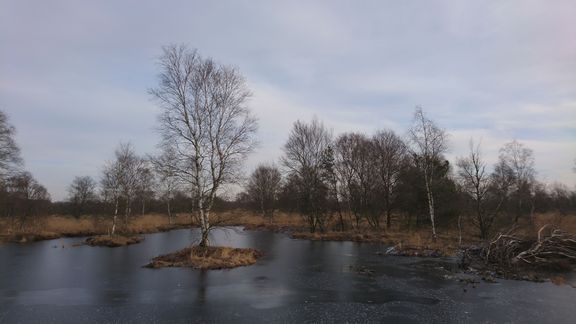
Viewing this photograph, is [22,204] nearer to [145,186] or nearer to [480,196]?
[145,186]

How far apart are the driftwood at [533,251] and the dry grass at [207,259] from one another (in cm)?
1497

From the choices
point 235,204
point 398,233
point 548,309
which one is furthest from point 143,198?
point 548,309

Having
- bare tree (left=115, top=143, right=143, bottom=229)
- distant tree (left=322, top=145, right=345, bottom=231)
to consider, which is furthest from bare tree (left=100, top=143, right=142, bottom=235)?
distant tree (left=322, top=145, right=345, bottom=231)

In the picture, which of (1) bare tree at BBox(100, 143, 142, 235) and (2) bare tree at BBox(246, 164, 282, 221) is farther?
(2) bare tree at BBox(246, 164, 282, 221)

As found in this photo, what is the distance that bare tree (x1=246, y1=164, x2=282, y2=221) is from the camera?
7766 cm

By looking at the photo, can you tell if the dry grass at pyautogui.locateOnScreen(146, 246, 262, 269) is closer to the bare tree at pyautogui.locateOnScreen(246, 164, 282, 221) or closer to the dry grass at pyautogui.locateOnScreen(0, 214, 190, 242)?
the dry grass at pyautogui.locateOnScreen(0, 214, 190, 242)

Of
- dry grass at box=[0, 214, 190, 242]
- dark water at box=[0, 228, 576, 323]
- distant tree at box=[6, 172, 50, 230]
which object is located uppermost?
distant tree at box=[6, 172, 50, 230]

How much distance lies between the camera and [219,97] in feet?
95.8

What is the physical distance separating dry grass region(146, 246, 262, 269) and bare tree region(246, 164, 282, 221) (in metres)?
47.6

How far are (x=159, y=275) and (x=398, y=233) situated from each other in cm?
2895

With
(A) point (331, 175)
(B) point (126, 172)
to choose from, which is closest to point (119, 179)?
(B) point (126, 172)

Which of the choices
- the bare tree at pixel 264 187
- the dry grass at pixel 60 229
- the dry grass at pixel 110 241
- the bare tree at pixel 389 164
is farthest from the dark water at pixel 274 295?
the bare tree at pixel 264 187

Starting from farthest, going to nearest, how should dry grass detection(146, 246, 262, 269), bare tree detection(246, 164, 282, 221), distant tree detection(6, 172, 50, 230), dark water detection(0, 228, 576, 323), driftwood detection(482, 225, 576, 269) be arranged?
bare tree detection(246, 164, 282, 221) → distant tree detection(6, 172, 50, 230) → dry grass detection(146, 246, 262, 269) → driftwood detection(482, 225, 576, 269) → dark water detection(0, 228, 576, 323)

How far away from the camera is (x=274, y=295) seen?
16.5 m
